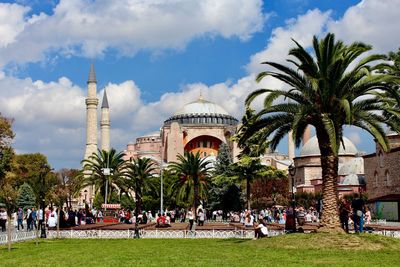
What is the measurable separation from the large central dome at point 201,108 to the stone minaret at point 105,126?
50.8 feet

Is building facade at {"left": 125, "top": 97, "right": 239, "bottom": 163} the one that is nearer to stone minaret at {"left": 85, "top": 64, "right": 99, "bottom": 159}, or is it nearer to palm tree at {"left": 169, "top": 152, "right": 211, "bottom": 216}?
stone minaret at {"left": 85, "top": 64, "right": 99, "bottom": 159}

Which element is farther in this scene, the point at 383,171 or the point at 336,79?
the point at 383,171

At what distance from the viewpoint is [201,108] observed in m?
91.2

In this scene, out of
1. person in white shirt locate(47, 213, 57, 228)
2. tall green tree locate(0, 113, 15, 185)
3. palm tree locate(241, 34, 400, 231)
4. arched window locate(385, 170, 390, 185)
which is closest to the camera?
palm tree locate(241, 34, 400, 231)

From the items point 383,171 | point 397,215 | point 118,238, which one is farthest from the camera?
point 383,171

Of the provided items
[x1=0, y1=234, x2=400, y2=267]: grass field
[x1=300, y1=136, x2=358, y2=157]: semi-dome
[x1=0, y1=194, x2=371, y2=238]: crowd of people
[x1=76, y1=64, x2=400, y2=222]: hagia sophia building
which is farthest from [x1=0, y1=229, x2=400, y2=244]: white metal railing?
[x1=300, y1=136, x2=358, y2=157]: semi-dome

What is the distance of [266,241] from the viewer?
52.7 feet

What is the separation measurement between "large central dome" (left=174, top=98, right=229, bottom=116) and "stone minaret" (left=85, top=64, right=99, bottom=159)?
81.7ft

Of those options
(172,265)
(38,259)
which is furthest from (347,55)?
(38,259)

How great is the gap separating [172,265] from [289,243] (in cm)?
482

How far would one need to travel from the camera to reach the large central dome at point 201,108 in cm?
9072

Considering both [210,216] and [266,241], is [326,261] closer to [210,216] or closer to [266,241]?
[266,241]

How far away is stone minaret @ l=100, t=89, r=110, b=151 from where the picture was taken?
243 feet

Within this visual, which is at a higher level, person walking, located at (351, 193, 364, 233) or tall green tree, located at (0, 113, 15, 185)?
tall green tree, located at (0, 113, 15, 185)
